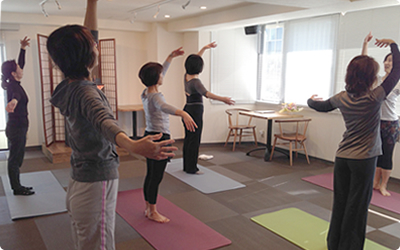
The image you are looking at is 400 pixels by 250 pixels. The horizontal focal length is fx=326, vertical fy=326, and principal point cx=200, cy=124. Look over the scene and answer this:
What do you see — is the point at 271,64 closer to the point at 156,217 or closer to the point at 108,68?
the point at 108,68

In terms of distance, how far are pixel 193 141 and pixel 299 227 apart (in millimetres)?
1933

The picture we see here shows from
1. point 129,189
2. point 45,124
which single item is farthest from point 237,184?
point 45,124

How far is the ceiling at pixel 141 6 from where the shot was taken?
466 cm

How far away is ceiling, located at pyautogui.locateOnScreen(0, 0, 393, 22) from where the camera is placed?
466 centimetres

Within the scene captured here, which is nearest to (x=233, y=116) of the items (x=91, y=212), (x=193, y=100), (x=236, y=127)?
(x=236, y=127)

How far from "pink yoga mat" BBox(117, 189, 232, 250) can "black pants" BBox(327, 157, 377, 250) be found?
884mm

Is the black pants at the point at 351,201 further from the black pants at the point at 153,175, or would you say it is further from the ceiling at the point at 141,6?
the ceiling at the point at 141,6

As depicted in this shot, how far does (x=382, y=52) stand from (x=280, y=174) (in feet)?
7.31

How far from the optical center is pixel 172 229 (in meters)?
2.95

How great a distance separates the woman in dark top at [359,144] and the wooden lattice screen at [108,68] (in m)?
4.87

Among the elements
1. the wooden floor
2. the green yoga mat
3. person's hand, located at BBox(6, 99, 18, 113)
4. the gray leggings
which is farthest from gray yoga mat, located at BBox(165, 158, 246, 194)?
the gray leggings

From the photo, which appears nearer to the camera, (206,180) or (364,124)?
(364,124)

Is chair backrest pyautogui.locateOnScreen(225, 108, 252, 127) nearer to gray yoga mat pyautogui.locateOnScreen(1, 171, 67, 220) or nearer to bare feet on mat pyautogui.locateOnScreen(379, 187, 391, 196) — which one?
bare feet on mat pyautogui.locateOnScreen(379, 187, 391, 196)

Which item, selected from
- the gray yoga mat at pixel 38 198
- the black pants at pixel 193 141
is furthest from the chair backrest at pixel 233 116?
the gray yoga mat at pixel 38 198
